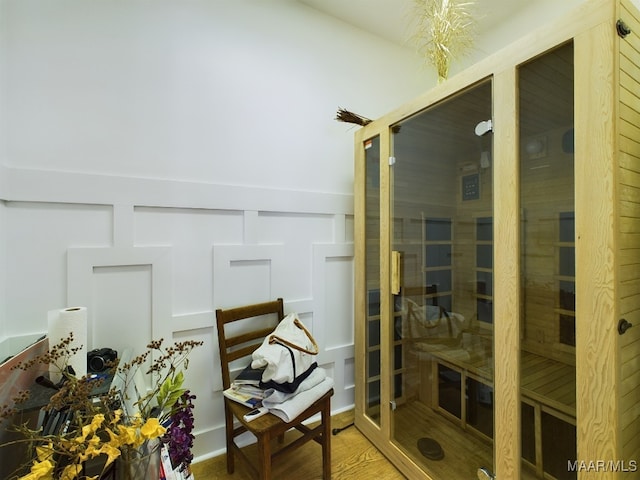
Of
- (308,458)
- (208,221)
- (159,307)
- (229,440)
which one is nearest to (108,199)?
(208,221)

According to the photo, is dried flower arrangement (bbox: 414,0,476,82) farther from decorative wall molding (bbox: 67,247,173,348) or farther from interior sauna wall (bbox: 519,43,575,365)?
decorative wall molding (bbox: 67,247,173,348)

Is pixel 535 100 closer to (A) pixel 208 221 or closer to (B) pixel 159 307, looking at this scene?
(A) pixel 208 221

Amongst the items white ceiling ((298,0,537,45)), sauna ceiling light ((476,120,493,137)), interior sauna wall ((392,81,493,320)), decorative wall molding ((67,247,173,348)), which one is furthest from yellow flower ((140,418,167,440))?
white ceiling ((298,0,537,45))

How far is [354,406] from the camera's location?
201 cm

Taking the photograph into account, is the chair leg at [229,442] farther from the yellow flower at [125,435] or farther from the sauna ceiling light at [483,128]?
the sauna ceiling light at [483,128]

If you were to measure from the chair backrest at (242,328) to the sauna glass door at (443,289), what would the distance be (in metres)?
0.72

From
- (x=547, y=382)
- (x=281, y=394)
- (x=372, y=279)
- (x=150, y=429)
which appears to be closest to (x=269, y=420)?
(x=281, y=394)

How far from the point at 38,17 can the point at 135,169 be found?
2.33ft

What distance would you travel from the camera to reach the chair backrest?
149 cm

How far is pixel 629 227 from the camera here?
84 centimetres

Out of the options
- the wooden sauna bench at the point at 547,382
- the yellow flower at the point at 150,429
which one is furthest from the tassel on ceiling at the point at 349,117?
the yellow flower at the point at 150,429

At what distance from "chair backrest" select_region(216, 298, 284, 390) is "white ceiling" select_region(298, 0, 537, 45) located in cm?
193

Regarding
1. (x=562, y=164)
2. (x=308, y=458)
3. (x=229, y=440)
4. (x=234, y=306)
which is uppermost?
(x=562, y=164)
